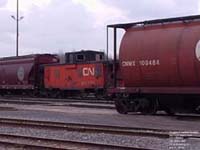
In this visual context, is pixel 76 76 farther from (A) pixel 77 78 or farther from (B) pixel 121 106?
(B) pixel 121 106

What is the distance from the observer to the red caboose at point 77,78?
3556 cm

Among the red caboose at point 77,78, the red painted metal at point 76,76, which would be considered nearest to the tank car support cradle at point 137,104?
the red caboose at point 77,78

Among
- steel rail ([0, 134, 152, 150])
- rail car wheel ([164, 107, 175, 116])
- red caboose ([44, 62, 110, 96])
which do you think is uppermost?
red caboose ([44, 62, 110, 96])

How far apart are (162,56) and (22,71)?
78.5ft

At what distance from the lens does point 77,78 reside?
3778 cm

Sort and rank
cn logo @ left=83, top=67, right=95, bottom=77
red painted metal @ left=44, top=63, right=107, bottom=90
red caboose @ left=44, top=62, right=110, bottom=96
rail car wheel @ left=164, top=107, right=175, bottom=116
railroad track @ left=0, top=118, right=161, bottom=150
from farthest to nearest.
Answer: cn logo @ left=83, top=67, right=95, bottom=77, red painted metal @ left=44, top=63, right=107, bottom=90, red caboose @ left=44, top=62, right=110, bottom=96, rail car wheel @ left=164, top=107, right=175, bottom=116, railroad track @ left=0, top=118, right=161, bottom=150

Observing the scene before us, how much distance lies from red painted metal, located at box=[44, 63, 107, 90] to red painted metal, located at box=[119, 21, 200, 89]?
13.0 meters

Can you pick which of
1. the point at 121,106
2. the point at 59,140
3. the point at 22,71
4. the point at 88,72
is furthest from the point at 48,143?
the point at 22,71

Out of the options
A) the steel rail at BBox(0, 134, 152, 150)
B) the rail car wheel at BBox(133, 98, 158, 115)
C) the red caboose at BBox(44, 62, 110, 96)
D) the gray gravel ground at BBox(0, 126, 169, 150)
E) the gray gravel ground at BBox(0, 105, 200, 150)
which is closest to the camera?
the steel rail at BBox(0, 134, 152, 150)

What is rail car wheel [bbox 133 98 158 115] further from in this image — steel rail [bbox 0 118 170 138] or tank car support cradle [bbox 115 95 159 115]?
steel rail [bbox 0 118 170 138]

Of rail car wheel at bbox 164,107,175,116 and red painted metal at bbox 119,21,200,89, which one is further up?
red painted metal at bbox 119,21,200,89

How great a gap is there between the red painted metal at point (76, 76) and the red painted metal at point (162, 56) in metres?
13.0

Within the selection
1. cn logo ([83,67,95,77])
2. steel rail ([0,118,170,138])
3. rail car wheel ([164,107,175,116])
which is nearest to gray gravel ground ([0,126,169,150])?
steel rail ([0,118,170,138])

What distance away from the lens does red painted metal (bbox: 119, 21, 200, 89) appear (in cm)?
1989
